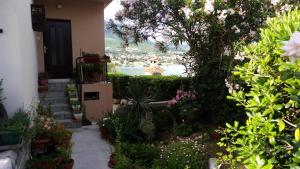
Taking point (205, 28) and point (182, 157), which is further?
point (205, 28)

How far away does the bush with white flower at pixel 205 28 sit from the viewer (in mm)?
6141

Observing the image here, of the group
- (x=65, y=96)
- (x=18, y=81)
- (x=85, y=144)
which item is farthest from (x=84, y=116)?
(x=18, y=81)

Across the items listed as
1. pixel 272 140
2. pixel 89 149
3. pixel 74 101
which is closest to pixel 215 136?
pixel 89 149

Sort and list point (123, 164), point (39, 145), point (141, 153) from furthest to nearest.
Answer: point (141, 153) → point (39, 145) → point (123, 164)

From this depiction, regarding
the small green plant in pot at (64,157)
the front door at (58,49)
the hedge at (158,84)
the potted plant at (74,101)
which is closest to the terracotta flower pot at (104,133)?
the potted plant at (74,101)

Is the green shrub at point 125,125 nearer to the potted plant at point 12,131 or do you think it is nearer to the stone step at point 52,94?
the stone step at point 52,94

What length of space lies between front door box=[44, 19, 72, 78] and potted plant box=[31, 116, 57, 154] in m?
5.21

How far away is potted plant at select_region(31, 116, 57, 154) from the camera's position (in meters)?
5.06

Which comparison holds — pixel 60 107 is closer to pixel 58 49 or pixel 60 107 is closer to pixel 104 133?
pixel 104 133

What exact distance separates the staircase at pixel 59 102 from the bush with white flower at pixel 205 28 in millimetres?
2908

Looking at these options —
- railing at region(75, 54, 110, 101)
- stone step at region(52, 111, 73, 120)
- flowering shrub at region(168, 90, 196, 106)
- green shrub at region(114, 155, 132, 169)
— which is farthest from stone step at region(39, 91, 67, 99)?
green shrub at region(114, 155, 132, 169)

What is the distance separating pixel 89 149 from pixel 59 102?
10.2 feet

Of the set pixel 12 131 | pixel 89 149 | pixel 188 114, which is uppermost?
pixel 12 131

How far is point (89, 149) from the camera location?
6578mm
